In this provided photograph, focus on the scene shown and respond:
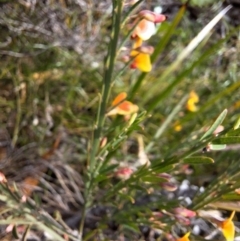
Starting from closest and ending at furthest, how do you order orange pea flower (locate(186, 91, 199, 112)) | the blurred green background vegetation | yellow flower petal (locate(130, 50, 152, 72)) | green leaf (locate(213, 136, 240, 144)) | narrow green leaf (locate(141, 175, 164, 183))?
green leaf (locate(213, 136, 240, 144)) → narrow green leaf (locate(141, 175, 164, 183)) → yellow flower petal (locate(130, 50, 152, 72)) → the blurred green background vegetation → orange pea flower (locate(186, 91, 199, 112))

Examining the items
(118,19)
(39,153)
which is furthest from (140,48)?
(39,153)

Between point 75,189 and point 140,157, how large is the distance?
0.21 metres

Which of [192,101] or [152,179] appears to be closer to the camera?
[152,179]

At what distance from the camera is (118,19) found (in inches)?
30.9

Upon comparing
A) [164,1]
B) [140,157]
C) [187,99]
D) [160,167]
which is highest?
[164,1]

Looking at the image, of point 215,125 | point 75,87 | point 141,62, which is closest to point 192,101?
point 75,87

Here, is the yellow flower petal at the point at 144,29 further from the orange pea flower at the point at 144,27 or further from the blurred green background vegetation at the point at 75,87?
the blurred green background vegetation at the point at 75,87

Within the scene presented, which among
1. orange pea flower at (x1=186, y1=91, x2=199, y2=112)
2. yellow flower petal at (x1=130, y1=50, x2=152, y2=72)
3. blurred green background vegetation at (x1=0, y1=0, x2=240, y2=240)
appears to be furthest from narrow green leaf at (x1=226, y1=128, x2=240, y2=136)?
orange pea flower at (x1=186, y1=91, x2=199, y2=112)

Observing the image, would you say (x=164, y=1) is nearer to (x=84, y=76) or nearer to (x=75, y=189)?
(x=84, y=76)

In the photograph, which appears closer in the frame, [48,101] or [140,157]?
[140,157]

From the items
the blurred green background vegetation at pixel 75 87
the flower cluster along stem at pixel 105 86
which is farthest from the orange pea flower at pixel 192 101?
the flower cluster along stem at pixel 105 86

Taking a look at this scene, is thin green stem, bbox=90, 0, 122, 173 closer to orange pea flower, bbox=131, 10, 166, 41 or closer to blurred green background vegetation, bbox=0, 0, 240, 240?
orange pea flower, bbox=131, 10, 166, 41

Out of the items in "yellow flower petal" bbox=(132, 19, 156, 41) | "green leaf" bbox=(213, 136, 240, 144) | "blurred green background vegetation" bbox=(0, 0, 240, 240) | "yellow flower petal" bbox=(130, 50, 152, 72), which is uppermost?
"yellow flower petal" bbox=(132, 19, 156, 41)

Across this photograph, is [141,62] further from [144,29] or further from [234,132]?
[234,132]
